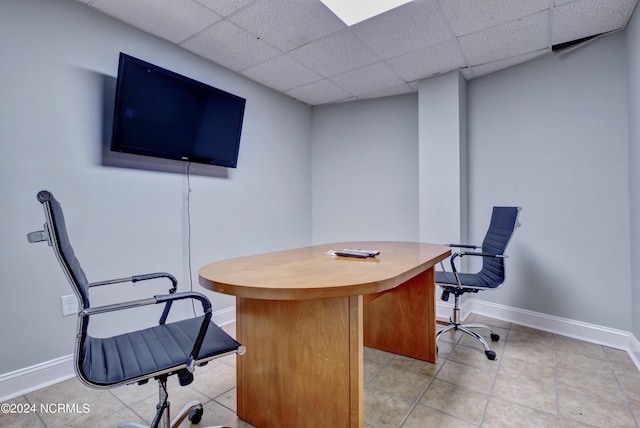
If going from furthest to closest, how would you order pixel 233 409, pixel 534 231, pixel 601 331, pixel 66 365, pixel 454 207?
pixel 454 207
pixel 534 231
pixel 601 331
pixel 66 365
pixel 233 409

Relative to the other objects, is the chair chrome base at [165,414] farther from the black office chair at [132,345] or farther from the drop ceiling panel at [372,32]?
the drop ceiling panel at [372,32]

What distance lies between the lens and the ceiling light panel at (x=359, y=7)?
214cm

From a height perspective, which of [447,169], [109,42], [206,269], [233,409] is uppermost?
[109,42]

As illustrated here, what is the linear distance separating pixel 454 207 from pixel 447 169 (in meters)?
0.40

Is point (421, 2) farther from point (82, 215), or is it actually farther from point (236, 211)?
point (82, 215)

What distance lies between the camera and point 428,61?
2.92 m

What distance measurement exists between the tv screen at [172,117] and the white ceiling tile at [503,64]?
7.89 feet

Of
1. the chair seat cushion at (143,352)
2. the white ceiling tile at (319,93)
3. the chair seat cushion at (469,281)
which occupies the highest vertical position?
the white ceiling tile at (319,93)

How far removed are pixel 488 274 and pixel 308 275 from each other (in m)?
2.04

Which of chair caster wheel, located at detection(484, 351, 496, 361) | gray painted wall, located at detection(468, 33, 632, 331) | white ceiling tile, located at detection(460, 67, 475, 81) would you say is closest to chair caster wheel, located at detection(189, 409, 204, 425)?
chair caster wheel, located at detection(484, 351, 496, 361)

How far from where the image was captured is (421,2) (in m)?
2.12

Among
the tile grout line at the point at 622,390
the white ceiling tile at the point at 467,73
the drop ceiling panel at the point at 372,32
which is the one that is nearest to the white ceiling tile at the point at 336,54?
the drop ceiling panel at the point at 372,32

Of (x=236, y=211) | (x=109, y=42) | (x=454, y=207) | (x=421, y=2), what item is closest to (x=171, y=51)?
(x=109, y=42)

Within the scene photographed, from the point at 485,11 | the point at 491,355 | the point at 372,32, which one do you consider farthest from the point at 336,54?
the point at 491,355
